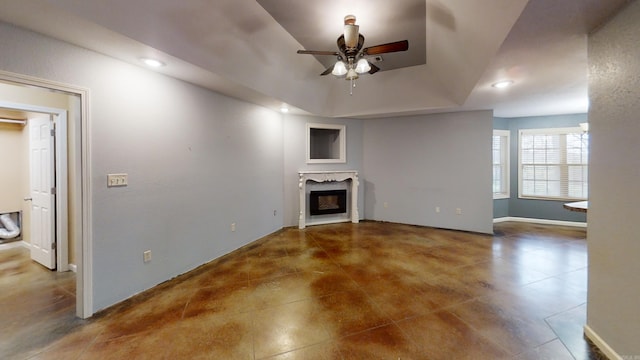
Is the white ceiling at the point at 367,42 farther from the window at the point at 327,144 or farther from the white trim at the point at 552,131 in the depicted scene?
the window at the point at 327,144

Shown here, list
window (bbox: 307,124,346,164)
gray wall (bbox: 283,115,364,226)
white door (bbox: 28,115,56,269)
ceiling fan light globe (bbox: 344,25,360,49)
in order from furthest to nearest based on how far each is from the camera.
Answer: window (bbox: 307,124,346,164), gray wall (bbox: 283,115,364,226), white door (bbox: 28,115,56,269), ceiling fan light globe (bbox: 344,25,360,49)

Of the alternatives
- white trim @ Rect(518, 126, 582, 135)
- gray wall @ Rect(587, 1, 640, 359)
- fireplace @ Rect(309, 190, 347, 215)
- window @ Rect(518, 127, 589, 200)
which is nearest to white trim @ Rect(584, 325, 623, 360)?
gray wall @ Rect(587, 1, 640, 359)

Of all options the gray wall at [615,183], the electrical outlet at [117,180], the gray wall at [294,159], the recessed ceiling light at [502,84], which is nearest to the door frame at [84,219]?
the electrical outlet at [117,180]

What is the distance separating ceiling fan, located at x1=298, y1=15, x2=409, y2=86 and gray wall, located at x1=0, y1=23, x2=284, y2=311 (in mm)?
1636

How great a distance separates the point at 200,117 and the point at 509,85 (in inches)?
161

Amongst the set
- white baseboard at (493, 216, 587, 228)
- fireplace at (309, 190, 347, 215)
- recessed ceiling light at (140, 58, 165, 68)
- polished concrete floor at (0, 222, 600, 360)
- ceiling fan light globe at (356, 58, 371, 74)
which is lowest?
polished concrete floor at (0, 222, 600, 360)

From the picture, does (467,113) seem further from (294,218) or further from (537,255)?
(294,218)

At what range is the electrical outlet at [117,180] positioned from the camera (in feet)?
7.75

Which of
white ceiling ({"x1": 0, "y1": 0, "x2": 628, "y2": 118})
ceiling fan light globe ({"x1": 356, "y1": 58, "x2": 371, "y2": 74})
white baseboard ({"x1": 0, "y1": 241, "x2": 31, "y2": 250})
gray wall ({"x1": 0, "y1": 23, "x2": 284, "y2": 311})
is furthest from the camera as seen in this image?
white baseboard ({"x1": 0, "y1": 241, "x2": 31, "y2": 250})

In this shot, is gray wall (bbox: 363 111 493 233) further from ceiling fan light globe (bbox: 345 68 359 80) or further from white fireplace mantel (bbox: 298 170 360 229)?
ceiling fan light globe (bbox: 345 68 359 80)

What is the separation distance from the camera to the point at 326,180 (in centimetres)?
554

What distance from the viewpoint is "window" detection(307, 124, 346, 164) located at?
5730 millimetres

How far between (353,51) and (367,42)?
1056 millimetres

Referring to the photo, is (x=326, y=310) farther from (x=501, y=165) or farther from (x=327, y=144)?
(x=501, y=165)
